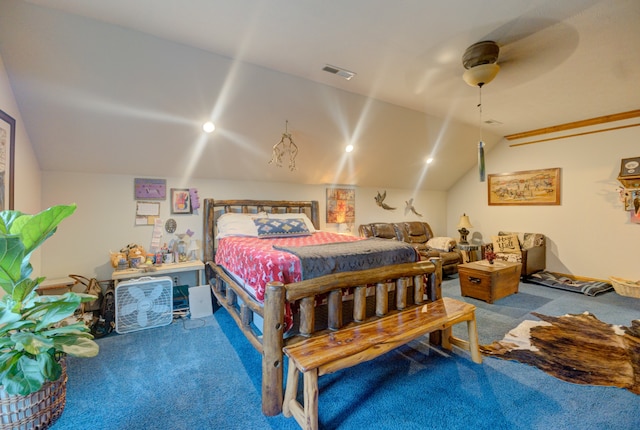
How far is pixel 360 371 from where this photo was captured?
2178 mm

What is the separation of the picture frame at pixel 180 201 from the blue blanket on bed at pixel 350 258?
6.47 ft

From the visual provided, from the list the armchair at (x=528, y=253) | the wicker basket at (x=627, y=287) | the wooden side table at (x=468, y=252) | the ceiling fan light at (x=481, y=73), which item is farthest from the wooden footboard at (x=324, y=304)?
the wicker basket at (x=627, y=287)

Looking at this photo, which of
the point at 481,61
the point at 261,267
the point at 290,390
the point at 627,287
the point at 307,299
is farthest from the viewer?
the point at 627,287

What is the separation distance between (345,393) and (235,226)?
2275mm

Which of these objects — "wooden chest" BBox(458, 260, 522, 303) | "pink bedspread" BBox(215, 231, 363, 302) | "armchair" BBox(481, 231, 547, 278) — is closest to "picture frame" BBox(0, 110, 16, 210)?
"pink bedspread" BBox(215, 231, 363, 302)

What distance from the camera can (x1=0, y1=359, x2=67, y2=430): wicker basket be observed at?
1.31 meters

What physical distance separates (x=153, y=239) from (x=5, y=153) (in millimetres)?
1603

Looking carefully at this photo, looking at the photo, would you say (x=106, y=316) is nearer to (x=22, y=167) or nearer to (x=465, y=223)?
(x=22, y=167)

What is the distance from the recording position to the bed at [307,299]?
67.2 inches

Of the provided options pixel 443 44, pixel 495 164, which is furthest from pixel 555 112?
pixel 443 44

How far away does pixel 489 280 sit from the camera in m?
3.56

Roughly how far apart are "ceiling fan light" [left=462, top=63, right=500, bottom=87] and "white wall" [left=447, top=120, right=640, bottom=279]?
11.3 feet

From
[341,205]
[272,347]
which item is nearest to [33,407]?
[272,347]

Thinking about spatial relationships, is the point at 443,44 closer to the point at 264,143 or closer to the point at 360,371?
the point at 264,143
